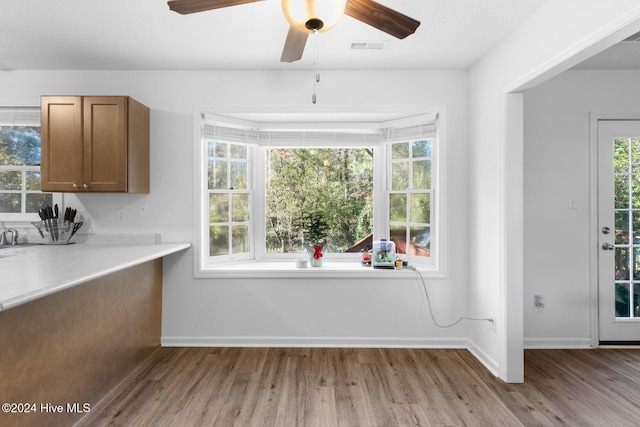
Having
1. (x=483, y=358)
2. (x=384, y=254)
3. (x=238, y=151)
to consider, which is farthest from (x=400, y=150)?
(x=483, y=358)

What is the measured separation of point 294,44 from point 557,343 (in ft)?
10.7

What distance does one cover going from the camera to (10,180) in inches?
119

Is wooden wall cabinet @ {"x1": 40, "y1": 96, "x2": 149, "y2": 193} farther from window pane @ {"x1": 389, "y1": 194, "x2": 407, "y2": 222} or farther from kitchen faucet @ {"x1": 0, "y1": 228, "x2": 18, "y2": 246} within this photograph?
window pane @ {"x1": 389, "y1": 194, "x2": 407, "y2": 222}

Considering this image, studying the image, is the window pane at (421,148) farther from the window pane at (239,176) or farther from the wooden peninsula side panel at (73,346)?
the wooden peninsula side panel at (73,346)

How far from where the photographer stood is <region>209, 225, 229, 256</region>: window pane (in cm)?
318

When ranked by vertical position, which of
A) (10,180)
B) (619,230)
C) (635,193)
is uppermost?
(10,180)

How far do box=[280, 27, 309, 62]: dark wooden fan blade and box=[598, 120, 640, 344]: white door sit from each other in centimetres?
285

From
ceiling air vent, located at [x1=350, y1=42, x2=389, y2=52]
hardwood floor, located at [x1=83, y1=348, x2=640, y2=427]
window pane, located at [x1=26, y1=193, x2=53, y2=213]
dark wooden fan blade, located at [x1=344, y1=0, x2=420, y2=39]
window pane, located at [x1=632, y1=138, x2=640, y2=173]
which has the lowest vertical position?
hardwood floor, located at [x1=83, y1=348, x2=640, y2=427]

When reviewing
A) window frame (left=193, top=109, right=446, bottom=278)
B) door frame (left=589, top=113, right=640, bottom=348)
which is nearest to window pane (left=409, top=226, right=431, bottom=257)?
window frame (left=193, top=109, right=446, bottom=278)

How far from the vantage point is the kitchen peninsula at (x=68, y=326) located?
1.48 metres

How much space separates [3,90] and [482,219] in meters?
4.30

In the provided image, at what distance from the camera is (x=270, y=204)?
3.46m

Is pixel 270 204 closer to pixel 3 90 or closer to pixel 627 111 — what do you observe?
pixel 3 90

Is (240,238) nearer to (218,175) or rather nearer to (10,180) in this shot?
(218,175)
